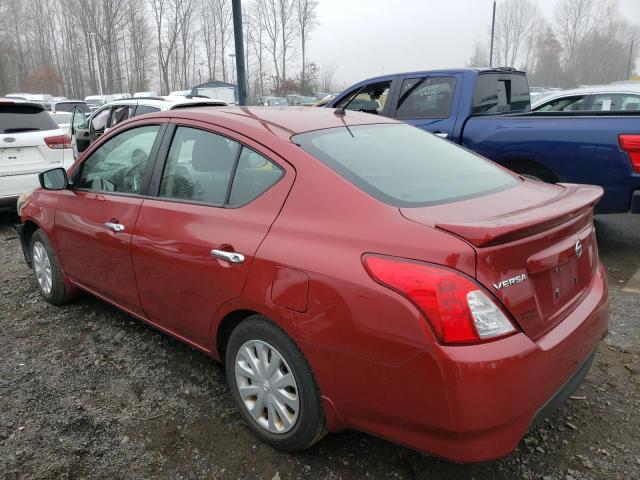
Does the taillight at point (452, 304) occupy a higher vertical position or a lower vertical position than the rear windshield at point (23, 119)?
lower

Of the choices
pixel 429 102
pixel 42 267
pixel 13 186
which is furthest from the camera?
pixel 13 186

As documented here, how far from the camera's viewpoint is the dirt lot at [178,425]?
2354 mm

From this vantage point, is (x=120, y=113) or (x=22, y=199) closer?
(x=22, y=199)

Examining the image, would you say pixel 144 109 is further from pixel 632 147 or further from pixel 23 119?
pixel 632 147

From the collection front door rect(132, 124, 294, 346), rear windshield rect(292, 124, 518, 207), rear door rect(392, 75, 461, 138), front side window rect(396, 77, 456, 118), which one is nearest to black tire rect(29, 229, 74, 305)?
front door rect(132, 124, 294, 346)

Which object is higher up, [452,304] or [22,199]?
[452,304]

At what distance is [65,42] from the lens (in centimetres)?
6494

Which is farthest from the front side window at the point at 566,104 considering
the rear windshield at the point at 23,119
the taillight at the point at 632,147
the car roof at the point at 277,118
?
the rear windshield at the point at 23,119

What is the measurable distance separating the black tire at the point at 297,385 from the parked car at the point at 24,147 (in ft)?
18.0

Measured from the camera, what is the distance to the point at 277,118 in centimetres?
281

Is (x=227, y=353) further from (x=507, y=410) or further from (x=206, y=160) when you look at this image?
(x=507, y=410)

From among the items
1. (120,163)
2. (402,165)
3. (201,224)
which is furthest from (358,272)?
(120,163)

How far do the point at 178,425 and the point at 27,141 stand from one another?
5.55 metres

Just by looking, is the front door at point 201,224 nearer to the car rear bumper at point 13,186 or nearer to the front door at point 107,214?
the front door at point 107,214
